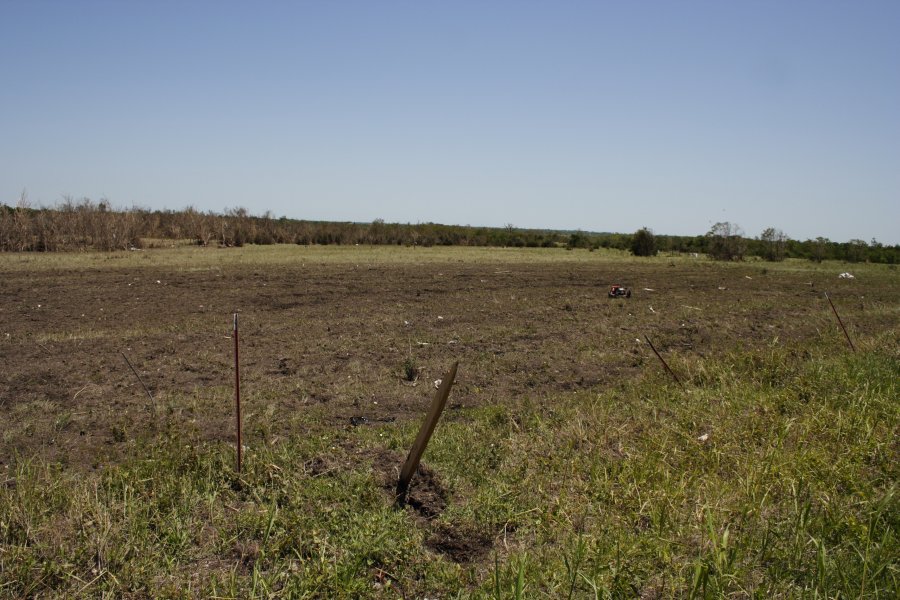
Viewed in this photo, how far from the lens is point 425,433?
11.9ft

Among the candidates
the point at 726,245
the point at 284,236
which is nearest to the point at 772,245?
the point at 726,245

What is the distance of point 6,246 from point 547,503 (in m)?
32.1

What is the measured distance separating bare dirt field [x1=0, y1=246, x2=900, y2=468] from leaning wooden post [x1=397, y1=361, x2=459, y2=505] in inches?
66.6

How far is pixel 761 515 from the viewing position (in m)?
3.59

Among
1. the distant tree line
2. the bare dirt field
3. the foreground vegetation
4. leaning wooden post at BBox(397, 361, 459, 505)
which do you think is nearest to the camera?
the foreground vegetation

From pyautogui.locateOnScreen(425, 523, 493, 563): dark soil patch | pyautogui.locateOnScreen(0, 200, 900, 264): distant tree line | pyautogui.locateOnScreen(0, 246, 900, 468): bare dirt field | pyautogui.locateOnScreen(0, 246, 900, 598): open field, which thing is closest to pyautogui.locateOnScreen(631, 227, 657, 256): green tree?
pyautogui.locateOnScreen(0, 200, 900, 264): distant tree line

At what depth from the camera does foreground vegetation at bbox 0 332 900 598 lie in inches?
118

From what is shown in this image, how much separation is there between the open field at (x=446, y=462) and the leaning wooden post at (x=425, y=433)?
0.12 metres

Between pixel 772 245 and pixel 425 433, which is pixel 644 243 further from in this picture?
pixel 425 433

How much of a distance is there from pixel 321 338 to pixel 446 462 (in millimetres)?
5095

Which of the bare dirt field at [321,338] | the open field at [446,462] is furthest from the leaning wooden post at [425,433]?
the bare dirt field at [321,338]

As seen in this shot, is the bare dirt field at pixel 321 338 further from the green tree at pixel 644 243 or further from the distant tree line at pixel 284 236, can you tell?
the green tree at pixel 644 243

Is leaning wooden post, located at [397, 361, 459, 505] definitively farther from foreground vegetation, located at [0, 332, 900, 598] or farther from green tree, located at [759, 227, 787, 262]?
green tree, located at [759, 227, 787, 262]

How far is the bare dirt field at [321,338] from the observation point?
580 cm
